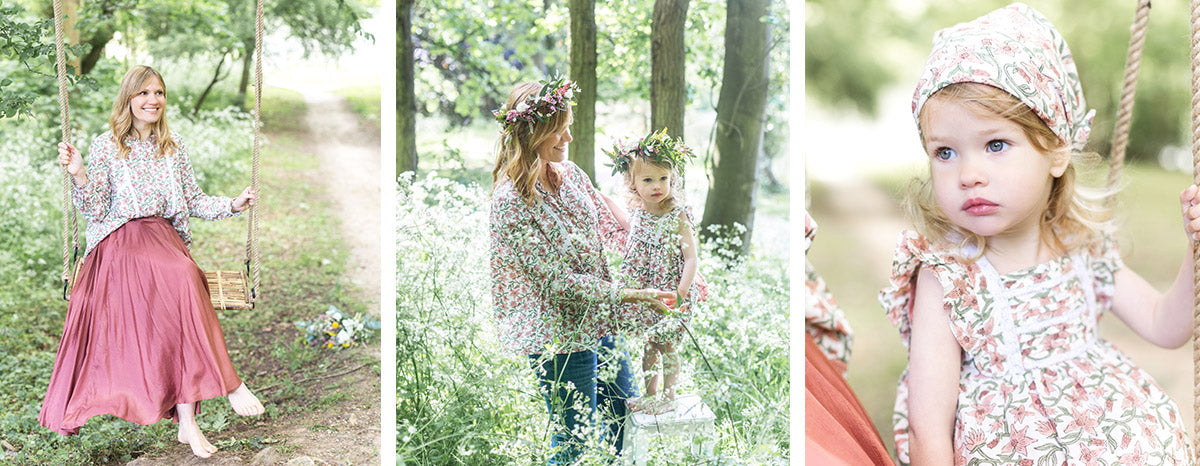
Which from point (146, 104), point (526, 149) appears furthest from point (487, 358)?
point (146, 104)

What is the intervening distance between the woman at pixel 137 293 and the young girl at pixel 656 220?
124 cm

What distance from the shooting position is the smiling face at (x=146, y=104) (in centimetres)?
289

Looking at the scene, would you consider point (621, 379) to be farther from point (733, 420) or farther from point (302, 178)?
point (302, 178)

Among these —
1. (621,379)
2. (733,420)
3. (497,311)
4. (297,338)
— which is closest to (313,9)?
(297,338)

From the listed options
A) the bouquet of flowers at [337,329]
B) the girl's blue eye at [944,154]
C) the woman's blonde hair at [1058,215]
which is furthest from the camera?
the bouquet of flowers at [337,329]

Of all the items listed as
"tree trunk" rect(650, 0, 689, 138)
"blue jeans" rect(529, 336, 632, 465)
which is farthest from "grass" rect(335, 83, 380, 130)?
"blue jeans" rect(529, 336, 632, 465)

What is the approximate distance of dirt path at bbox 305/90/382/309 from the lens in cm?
399

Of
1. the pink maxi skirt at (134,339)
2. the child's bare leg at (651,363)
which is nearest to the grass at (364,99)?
the pink maxi skirt at (134,339)

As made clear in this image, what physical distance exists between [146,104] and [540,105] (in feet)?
4.32

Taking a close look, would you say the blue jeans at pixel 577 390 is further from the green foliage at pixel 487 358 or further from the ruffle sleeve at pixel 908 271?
the ruffle sleeve at pixel 908 271

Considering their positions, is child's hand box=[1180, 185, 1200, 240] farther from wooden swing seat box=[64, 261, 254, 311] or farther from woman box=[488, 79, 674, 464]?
wooden swing seat box=[64, 261, 254, 311]

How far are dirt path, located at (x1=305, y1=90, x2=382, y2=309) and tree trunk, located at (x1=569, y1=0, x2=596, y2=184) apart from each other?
5.50 ft

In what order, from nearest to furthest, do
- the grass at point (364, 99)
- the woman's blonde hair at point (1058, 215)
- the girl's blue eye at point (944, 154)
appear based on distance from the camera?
the girl's blue eye at point (944, 154) < the woman's blonde hair at point (1058, 215) < the grass at point (364, 99)

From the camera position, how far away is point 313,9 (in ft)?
12.6
